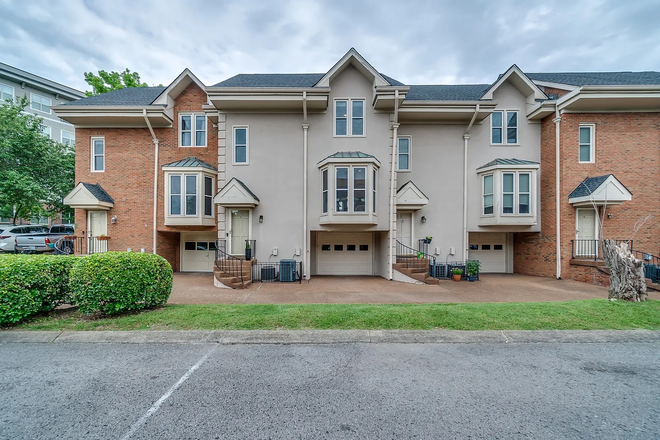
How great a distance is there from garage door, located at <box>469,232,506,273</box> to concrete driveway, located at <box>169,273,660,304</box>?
2297 millimetres

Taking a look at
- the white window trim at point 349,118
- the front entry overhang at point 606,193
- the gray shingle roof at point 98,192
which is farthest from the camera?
the gray shingle roof at point 98,192

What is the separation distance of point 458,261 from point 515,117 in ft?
24.9

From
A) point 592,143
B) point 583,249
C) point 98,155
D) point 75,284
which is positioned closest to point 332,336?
point 75,284

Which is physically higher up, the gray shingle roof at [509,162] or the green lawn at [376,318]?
the gray shingle roof at [509,162]

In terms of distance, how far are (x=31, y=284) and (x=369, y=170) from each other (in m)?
9.97

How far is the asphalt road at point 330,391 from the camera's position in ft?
8.77

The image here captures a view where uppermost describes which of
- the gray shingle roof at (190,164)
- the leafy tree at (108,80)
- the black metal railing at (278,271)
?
the leafy tree at (108,80)

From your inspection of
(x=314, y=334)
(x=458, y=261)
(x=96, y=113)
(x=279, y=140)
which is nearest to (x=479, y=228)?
(x=458, y=261)

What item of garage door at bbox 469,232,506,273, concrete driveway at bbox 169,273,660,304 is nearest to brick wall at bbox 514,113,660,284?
garage door at bbox 469,232,506,273

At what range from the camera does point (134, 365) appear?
12.8ft

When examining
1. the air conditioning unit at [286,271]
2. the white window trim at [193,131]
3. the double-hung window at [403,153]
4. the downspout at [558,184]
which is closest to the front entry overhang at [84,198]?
the white window trim at [193,131]

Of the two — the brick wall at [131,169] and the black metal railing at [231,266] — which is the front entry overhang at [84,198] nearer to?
the brick wall at [131,169]

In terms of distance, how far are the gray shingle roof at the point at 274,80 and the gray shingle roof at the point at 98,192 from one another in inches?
307

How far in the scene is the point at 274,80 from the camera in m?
13.2
